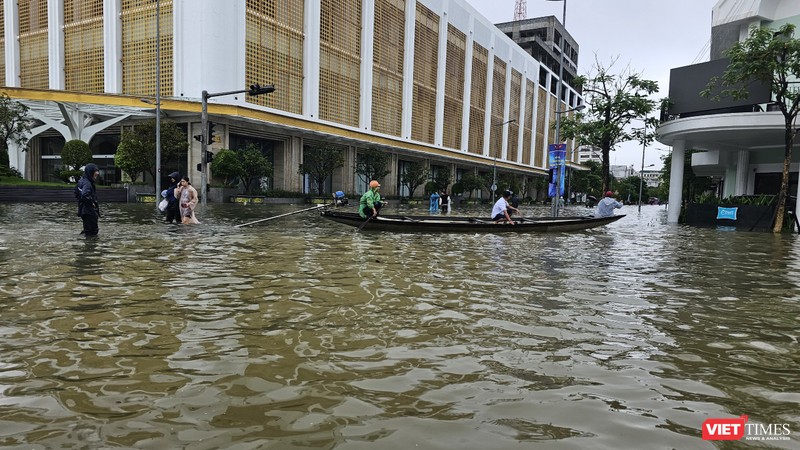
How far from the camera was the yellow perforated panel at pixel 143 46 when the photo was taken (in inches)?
1465

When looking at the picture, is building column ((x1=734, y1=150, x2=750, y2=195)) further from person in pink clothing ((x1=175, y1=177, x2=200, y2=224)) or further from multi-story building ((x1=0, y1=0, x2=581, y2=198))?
person in pink clothing ((x1=175, y1=177, x2=200, y2=224))

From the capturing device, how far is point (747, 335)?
5.44 metres

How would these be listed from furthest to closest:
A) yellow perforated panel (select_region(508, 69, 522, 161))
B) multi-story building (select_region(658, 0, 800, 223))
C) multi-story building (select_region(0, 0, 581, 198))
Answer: yellow perforated panel (select_region(508, 69, 522, 161)) → multi-story building (select_region(0, 0, 581, 198)) → multi-story building (select_region(658, 0, 800, 223))

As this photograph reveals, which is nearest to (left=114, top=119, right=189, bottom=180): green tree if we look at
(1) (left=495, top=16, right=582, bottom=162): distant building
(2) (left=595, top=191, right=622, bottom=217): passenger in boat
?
(2) (left=595, top=191, right=622, bottom=217): passenger in boat

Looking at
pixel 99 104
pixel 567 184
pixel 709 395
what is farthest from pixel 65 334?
pixel 567 184

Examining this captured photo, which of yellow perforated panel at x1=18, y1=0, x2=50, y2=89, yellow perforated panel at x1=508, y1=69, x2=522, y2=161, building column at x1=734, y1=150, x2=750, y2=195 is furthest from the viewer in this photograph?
yellow perforated panel at x1=508, y1=69, x2=522, y2=161

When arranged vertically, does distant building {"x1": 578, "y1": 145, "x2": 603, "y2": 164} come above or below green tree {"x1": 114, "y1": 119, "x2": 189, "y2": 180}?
above

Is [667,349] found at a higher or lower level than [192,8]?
lower

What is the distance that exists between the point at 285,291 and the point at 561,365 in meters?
4.14

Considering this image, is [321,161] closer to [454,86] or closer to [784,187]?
[454,86]

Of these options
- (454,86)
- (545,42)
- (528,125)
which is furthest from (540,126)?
(454,86)

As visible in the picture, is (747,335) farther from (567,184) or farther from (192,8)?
(567,184)

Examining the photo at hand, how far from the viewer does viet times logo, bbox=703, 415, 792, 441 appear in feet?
10.2

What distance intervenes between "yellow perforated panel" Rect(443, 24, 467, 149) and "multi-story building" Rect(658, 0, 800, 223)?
31754mm
